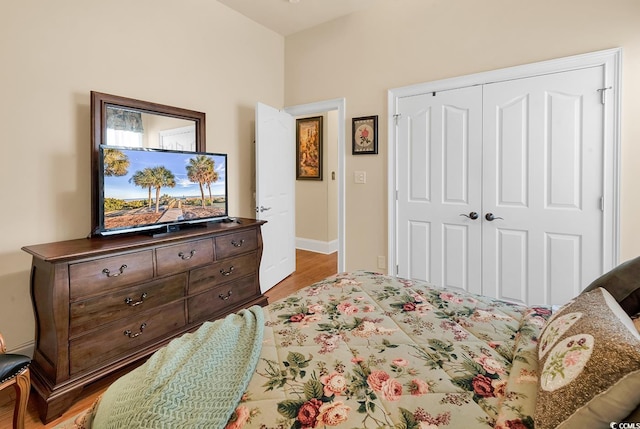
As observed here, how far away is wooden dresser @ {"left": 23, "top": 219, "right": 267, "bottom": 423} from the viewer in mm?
1740

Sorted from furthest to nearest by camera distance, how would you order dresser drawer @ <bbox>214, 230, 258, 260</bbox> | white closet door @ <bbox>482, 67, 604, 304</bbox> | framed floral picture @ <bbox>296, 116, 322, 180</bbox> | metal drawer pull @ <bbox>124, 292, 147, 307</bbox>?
framed floral picture @ <bbox>296, 116, 322, 180</bbox> → dresser drawer @ <bbox>214, 230, 258, 260</bbox> → white closet door @ <bbox>482, 67, 604, 304</bbox> → metal drawer pull @ <bbox>124, 292, 147, 307</bbox>

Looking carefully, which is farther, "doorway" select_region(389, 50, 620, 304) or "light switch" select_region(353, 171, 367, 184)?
"light switch" select_region(353, 171, 367, 184)

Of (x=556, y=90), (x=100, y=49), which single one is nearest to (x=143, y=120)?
(x=100, y=49)

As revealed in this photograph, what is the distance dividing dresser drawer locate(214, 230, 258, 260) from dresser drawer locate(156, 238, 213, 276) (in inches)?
3.6

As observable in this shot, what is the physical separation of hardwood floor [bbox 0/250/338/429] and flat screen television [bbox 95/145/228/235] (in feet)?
3.23

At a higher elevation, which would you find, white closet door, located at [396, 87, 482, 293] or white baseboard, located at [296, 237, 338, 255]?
white closet door, located at [396, 87, 482, 293]

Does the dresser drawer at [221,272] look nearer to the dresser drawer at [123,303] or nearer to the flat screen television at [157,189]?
the dresser drawer at [123,303]

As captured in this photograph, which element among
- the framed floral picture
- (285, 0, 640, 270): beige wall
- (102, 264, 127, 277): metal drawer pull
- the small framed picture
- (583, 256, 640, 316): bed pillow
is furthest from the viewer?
the framed floral picture

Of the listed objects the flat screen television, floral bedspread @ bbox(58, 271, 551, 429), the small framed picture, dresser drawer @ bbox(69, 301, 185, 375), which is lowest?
dresser drawer @ bbox(69, 301, 185, 375)

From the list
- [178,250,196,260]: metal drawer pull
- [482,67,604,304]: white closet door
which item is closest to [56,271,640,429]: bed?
[178,250,196,260]: metal drawer pull

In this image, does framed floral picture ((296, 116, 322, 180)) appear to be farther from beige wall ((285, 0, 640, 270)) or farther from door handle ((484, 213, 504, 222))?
door handle ((484, 213, 504, 222))

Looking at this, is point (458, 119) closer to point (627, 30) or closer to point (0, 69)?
point (627, 30)

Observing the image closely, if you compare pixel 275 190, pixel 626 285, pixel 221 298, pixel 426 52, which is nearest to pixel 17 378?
pixel 221 298

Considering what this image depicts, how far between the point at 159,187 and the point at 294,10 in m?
2.42
